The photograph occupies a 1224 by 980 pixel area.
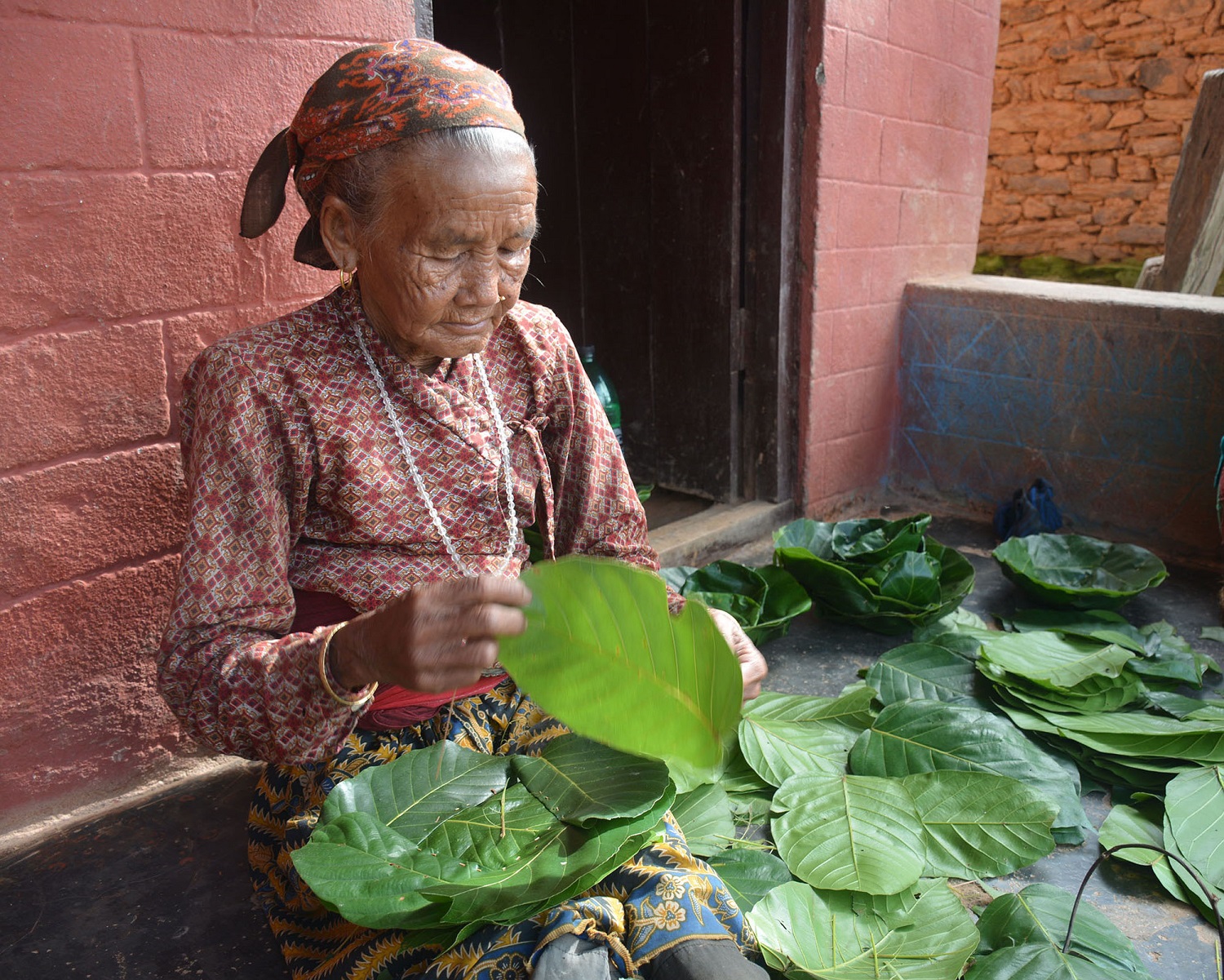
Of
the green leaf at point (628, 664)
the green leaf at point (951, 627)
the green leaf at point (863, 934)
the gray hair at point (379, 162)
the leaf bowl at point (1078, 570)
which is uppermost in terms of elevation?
the gray hair at point (379, 162)

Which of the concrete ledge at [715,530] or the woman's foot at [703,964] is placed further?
the concrete ledge at [715,530]

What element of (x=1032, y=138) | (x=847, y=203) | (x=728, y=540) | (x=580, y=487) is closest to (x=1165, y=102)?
(x=1032, y=138)

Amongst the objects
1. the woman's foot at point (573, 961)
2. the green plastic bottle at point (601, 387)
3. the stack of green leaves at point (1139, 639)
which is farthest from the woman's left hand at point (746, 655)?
the green plastic bottle at point (601, 387)

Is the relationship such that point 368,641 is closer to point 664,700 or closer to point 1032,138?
point 664,700

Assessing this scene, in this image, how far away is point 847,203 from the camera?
3.12m

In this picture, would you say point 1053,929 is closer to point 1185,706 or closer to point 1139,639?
point 1185,706

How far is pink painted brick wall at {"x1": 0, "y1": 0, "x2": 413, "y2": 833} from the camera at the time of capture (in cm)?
154

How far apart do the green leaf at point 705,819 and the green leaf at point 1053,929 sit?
404 millimetres

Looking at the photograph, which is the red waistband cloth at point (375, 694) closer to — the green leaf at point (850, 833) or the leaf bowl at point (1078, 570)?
the green leaf at point (850, 833)

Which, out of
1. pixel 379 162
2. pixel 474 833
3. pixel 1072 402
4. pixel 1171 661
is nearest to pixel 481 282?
pixel 379 162

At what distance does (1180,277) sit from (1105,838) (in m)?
2.81

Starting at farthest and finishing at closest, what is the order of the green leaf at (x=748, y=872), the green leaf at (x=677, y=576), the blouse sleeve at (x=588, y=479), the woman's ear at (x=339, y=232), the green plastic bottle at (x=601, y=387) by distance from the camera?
1. the green plastic bottle at (x=601, y=387)
2. the green leaf at (x=677, y=576)
3. the blouse sleeve at (x=588, y=479)
4. the green leaf at (x=748, y=872)
5. the woman's ear at (x=339, y=232)

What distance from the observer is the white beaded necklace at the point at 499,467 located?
4.59 feet

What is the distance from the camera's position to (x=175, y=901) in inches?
62.8
